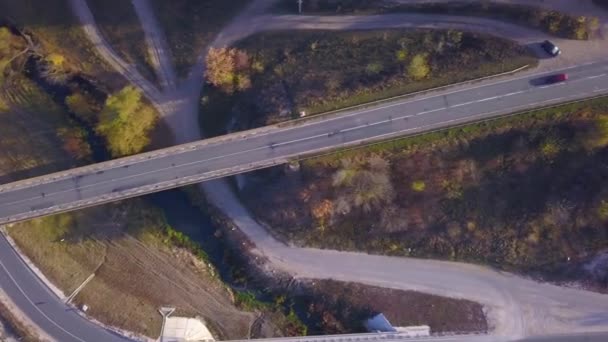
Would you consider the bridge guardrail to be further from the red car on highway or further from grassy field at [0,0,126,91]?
the red car on highway

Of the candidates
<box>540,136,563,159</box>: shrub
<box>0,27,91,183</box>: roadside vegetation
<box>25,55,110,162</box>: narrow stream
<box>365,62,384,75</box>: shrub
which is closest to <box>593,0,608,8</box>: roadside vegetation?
<box>540,136,563,159</box>: shrub

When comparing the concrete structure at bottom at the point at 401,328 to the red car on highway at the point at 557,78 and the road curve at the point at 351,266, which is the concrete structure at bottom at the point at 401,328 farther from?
the red car on highway at the point at 557,78

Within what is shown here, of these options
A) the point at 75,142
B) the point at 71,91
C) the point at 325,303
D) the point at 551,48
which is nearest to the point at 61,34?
the point at 71,91

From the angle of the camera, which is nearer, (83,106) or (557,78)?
(557,78)

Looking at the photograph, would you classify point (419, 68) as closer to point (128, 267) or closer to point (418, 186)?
point (418, 186)

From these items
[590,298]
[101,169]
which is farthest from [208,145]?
[590,298]

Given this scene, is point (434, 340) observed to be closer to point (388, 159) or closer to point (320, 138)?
point (388, 159)

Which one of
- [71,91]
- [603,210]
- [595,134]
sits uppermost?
[71,91]

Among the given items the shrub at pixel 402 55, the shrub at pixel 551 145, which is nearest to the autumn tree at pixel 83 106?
the shrub at pixel 402 55
